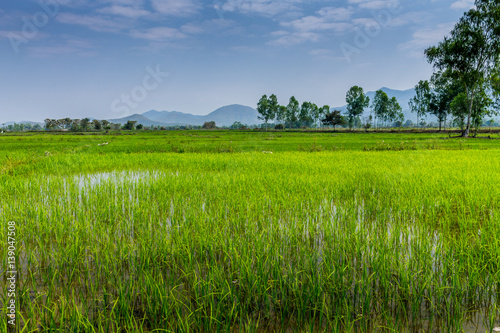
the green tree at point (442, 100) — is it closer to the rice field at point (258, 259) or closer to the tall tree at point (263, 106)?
the tall tree at point (263, 106)

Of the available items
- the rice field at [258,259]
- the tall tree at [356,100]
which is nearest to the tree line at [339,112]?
the tall tree at [356,100]

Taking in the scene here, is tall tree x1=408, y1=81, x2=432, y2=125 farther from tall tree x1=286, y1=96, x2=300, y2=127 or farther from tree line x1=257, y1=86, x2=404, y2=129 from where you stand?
tall tree x1=286, y1=96, x2=300, y2=127

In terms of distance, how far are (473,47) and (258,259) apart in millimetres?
37991

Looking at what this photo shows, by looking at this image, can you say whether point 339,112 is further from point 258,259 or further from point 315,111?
point 258,259

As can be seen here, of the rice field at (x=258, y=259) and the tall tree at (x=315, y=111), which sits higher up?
the tall tree at (x=315, y=111)

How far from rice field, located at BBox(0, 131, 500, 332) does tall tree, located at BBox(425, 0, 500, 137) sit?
102 ft

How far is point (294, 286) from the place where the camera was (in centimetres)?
243

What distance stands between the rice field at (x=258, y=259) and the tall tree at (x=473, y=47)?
31176 mm

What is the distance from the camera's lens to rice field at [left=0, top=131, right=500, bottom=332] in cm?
219

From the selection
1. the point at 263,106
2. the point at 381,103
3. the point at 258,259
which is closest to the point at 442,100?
the point at 381,103

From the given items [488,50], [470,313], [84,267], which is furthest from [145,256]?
[488,50]

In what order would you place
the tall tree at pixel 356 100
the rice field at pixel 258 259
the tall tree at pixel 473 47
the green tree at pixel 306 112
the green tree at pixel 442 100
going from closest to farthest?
the rice field at pixel 258 259 < the tall tree at pixel 473 47 < the green tree at pixel 442 100 < the tall tree at pixel 356 100 < the green tree at pixel 306 112

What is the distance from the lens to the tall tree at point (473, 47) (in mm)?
→ 28844

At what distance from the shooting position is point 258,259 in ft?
9.00
